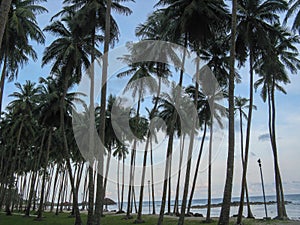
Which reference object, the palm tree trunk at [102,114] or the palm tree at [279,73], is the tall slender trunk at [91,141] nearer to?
the palm tree trunk at [102,114]

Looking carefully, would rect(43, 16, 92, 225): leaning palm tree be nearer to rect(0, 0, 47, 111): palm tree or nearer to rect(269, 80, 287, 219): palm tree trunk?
rect(0, 0, 47, 111): palm tree

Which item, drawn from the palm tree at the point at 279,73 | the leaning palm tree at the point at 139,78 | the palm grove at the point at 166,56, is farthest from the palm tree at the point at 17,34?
the palm tree at the point at 279,73

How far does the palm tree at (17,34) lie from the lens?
18.2m

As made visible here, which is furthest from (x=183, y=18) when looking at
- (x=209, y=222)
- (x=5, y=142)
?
(x=5, y=142)

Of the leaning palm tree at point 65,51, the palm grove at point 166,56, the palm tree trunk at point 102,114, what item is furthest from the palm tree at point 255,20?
the leaning palm tree at point 65,51

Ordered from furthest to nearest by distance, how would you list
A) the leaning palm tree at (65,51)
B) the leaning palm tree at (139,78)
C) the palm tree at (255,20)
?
the leaning palm tree at (139,78) < the leaning palm tree at (65,51) < the palm tree at (255,20)

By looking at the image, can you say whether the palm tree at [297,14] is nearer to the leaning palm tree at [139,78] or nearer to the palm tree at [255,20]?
the palm tree at [255,20]

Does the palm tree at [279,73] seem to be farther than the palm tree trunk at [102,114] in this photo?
Yes

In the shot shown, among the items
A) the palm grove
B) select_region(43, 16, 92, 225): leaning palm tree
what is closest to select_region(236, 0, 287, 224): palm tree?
the palm grove

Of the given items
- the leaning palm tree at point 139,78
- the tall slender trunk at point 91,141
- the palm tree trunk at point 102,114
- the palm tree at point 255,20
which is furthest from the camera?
the leaning palm tree at point 139,78

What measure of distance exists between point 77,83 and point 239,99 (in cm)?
1704

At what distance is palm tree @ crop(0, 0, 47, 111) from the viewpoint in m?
18.2

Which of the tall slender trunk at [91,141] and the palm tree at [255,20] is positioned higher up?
the palm tree at [255,20]

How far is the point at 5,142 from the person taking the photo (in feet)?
140
